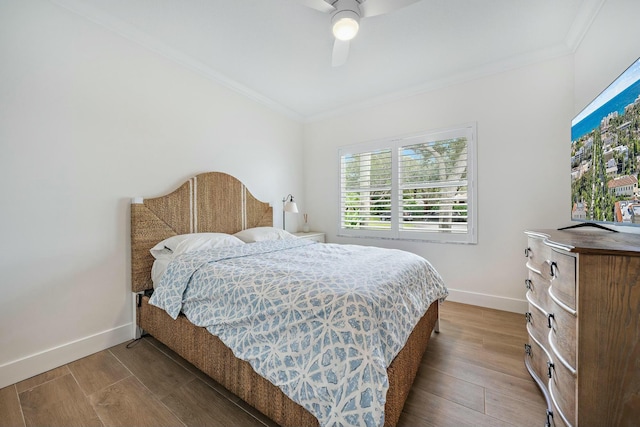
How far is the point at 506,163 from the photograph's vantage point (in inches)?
104

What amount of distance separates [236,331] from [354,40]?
246 centimetres

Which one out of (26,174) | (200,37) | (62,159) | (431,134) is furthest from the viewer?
(431,134)

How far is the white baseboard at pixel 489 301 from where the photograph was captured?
259cm

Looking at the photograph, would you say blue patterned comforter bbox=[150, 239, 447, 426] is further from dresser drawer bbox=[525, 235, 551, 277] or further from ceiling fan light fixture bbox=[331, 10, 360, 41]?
ceiling fan light fixture bbox=[331, 10, 360, 41]

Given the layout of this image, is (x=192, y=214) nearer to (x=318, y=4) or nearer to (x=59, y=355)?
(x=59, y=355)

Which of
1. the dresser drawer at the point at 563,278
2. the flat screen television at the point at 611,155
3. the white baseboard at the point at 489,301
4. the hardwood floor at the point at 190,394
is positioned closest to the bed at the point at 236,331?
the hardwood floor at the point at 190,394

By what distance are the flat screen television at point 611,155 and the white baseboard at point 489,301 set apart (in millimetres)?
1080

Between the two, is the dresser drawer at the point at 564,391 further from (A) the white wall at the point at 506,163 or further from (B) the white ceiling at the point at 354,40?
(B) the white ceiling at the point at 354,40

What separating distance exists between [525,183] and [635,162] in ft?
4.44

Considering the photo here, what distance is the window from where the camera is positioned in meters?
2.85

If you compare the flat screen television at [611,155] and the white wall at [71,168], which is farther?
the white wall at [71,168]

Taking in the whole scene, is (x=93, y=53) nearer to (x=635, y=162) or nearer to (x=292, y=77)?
(x=292, y=77)

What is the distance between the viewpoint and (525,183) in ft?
8.38

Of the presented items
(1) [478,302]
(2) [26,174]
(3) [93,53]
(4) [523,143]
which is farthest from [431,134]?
(2) [26,174]
